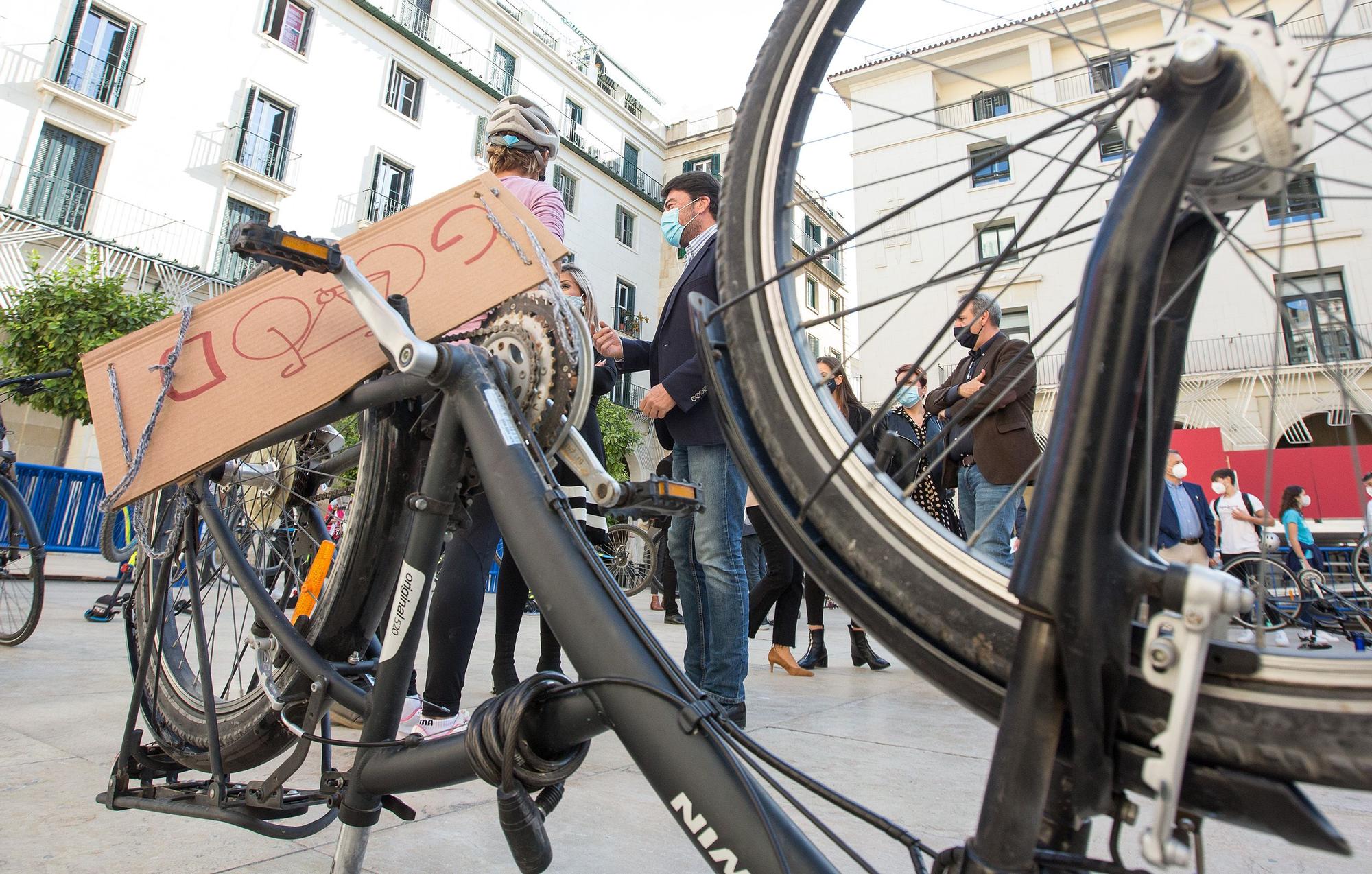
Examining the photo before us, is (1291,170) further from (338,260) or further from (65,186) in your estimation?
(65,186)

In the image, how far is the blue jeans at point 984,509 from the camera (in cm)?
289

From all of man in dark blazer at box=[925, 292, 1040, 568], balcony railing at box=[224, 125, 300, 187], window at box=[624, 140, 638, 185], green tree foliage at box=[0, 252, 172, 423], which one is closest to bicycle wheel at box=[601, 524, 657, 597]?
man in dark blazer at box=[925, 292, 1040, 568]

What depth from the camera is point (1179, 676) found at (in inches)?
19.5

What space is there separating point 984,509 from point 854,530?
2582 millimetres

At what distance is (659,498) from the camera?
3.28 feet

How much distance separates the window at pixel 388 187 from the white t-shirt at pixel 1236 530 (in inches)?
646

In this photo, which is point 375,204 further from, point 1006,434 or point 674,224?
point 1006,434

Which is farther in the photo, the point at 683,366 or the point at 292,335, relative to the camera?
the point at 683,366

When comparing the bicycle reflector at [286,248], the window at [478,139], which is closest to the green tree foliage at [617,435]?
the window at [478,139]

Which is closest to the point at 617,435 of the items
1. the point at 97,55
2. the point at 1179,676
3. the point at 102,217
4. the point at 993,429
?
the point at 102,217

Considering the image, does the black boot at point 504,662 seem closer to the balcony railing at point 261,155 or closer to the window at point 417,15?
the balcony railing at point 261,155

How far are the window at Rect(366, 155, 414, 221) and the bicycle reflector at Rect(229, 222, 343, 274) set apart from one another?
57.7 ft

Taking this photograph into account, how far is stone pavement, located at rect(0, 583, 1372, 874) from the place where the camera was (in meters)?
1.08

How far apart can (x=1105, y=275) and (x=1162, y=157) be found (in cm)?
10
